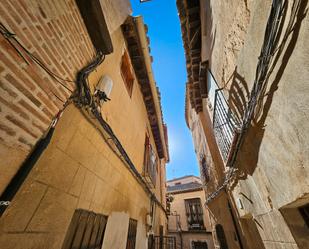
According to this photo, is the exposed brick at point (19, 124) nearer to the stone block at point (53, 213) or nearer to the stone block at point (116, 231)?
the stone block at point (53, 213)

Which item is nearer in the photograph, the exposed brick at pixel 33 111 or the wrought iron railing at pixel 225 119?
the exposed brick at pixel 33 111

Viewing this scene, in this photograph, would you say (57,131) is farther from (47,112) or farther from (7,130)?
(7,130)


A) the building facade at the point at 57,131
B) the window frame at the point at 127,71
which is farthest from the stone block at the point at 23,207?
the window frame at the point at 127,71

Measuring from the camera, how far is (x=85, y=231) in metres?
2.08

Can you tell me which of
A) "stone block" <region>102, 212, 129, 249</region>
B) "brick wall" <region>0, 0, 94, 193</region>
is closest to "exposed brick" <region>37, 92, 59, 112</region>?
"brick wall" <region>0, 0, 94, 193</region>

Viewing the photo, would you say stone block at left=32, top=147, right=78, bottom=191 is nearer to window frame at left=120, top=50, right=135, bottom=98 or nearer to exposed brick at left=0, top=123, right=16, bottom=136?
exposed brick at left=0, top=123, right=16, bottom=136

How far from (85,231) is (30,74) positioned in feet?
7.08

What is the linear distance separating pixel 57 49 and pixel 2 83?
775 mm

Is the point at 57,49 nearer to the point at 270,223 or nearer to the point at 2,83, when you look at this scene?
the point at 2,83

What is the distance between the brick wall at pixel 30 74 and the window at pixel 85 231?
3.86 feet

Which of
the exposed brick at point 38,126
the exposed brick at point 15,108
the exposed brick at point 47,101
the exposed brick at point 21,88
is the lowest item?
the exposed brick at point 15,108

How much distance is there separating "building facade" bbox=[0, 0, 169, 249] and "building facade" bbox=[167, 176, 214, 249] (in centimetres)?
1280

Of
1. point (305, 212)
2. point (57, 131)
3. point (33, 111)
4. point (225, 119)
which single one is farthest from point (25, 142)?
point (225, 119)

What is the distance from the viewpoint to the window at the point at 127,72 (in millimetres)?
4923
